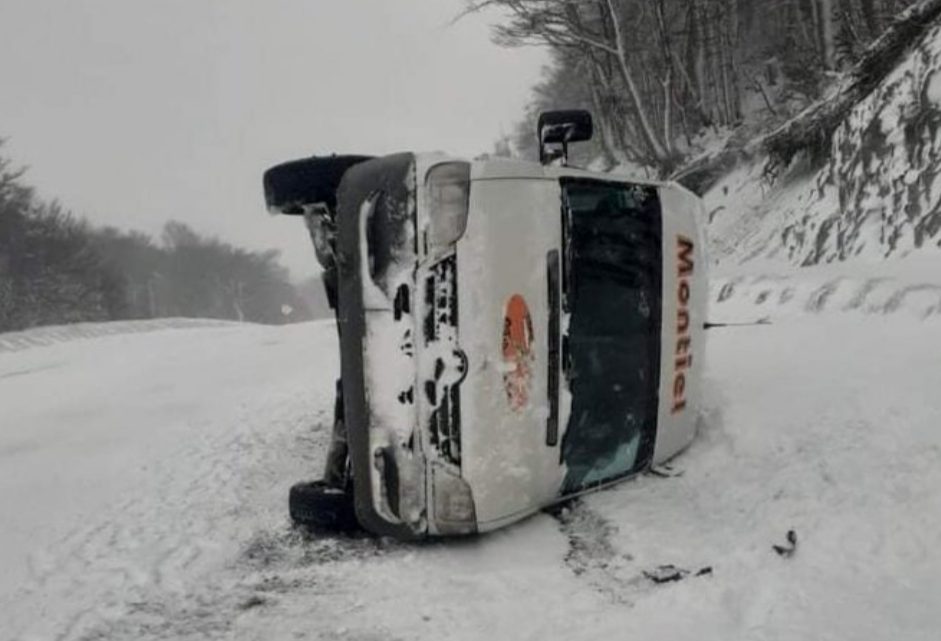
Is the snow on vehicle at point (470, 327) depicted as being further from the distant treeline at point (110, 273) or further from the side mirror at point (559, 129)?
the distant treeline at point (110, 273)

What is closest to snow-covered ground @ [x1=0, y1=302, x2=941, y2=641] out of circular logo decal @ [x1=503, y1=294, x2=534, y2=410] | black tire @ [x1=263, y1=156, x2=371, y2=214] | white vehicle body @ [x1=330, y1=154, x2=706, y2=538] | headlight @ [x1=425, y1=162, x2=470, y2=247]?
white vehicle body @ [x1=330, y1=154, x2=706, y2=538]

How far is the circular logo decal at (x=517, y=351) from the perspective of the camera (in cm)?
269

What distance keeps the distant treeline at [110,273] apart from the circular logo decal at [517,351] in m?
19.9

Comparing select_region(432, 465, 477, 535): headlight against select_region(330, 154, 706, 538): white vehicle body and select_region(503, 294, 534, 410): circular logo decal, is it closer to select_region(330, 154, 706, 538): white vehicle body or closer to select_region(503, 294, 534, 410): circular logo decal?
select_region(330, 154, 706, 538): white vehicle body

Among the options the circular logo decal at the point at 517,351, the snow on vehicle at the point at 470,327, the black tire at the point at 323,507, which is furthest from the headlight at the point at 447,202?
the black tire at the point at 323,507

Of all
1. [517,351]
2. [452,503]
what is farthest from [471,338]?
[452,503]

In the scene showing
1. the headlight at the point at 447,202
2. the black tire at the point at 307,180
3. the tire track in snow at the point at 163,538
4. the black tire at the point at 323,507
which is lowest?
the tire track in snow at the point at 163,538

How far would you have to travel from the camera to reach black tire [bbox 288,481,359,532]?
3.07m

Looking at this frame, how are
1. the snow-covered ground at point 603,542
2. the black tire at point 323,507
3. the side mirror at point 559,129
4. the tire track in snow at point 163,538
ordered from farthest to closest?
the side mirror at point 559,129
the black tire at point 323,507
the tire track in snow at point 163,538
the snow-covered ground at point 603,542

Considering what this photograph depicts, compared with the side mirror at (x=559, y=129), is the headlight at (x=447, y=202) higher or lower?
→ lower

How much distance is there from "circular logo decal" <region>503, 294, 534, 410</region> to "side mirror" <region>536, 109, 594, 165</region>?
76cm

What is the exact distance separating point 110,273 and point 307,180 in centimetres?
4438

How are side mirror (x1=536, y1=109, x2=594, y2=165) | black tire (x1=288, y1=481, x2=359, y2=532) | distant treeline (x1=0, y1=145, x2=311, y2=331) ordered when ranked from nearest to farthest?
black tire (x1=288, y1=481, x2=359, y2=532), side mirror (x1=536, y1=109, x2=594, y2=165), distant treeline (x1=0, y1=145, x2=311, y2=331)

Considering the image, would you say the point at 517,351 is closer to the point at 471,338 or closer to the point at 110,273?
the point at 471,338
